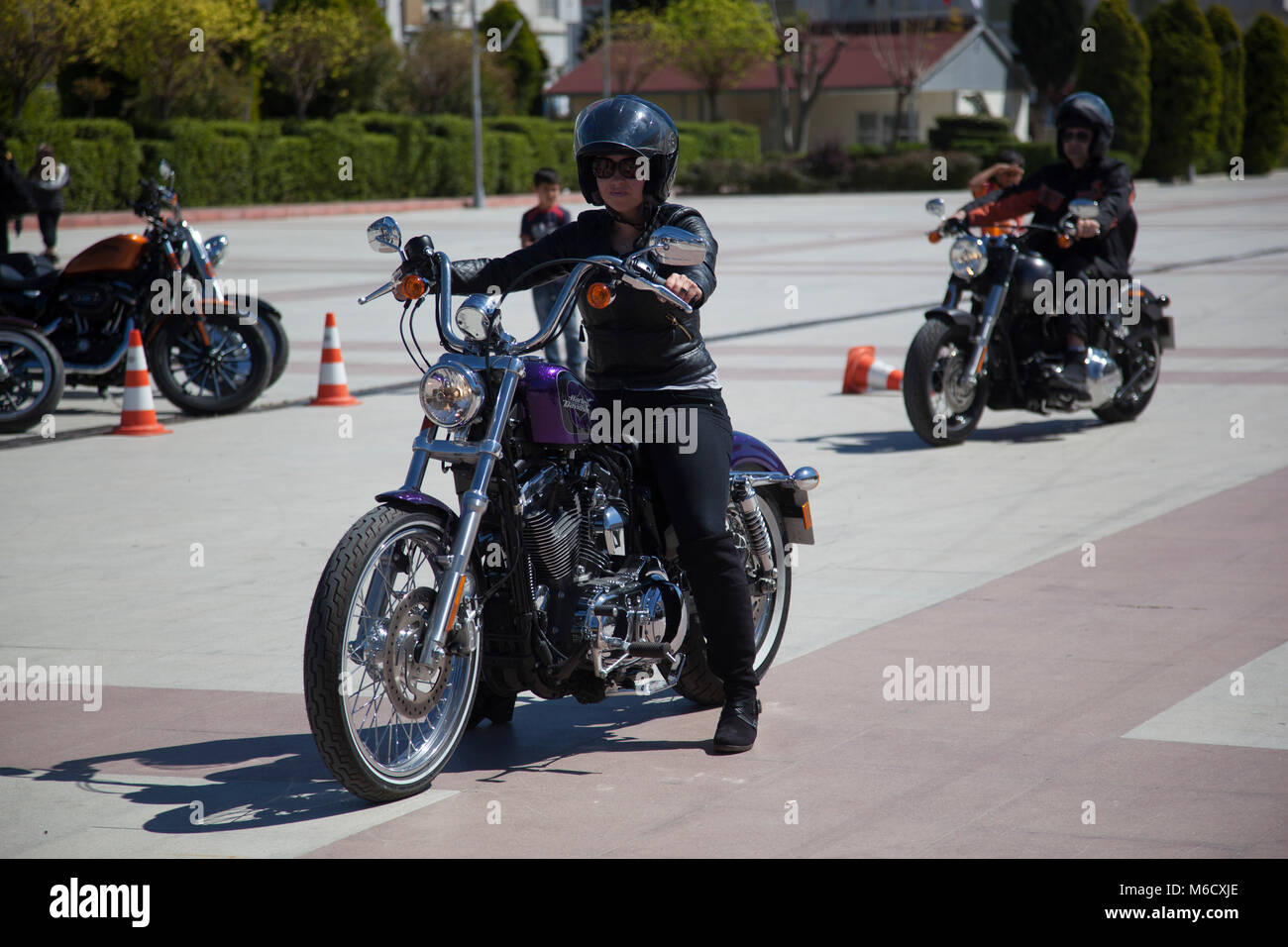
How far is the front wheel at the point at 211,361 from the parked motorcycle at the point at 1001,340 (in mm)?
4806

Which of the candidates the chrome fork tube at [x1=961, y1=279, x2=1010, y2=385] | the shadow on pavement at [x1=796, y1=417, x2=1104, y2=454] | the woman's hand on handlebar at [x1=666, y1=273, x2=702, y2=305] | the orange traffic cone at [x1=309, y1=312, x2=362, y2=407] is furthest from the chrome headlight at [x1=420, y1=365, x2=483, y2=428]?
the orange traffic cone at [x1=309, y1=312, x2=362, y2=407]

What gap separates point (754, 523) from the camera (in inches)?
217

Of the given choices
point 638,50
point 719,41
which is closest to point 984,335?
point 719,41

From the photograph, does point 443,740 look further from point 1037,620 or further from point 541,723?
point 1037,620

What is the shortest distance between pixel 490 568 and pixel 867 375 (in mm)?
8641

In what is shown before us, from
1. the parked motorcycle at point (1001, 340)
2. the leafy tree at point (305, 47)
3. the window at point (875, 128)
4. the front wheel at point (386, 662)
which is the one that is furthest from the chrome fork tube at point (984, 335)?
the window at point (875, 128)

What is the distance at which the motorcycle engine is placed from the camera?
4.76 m

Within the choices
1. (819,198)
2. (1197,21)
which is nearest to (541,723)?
(819,198)

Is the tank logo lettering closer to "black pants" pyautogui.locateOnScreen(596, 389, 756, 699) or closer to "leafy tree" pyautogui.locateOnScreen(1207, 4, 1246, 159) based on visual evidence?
"black pants" pyautogui.locateOnScreen(596, 389, 756, 699)

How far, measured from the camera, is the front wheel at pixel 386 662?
168 inches

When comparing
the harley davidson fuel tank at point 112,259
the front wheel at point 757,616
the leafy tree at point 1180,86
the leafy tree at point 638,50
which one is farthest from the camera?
the leafy tree at point 638,50

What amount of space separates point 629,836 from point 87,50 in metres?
42.7

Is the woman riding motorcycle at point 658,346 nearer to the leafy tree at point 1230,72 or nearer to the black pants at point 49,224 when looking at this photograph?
the black pants at point 49,224

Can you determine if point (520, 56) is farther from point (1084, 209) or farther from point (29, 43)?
point (1084, 209)
